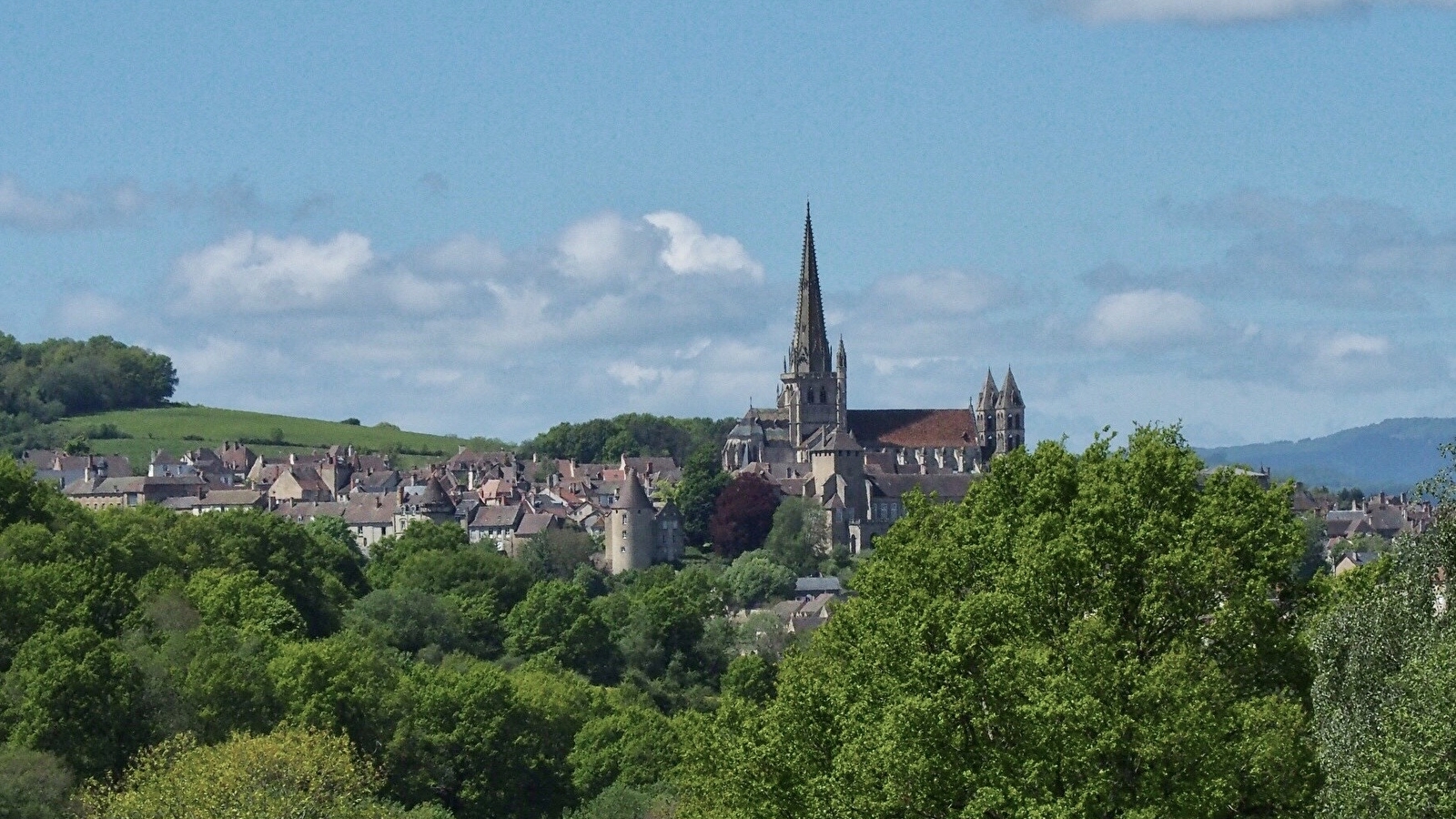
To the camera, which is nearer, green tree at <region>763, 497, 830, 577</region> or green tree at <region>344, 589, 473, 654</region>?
green tree at <region>344, 589, 473, 654</region>

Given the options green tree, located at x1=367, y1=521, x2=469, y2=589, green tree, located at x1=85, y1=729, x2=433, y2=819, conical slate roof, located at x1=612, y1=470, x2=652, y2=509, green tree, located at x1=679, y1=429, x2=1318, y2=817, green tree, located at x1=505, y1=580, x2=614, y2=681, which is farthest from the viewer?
conical slate roof, located at x1=612, y1=470, x2=652, y2=509

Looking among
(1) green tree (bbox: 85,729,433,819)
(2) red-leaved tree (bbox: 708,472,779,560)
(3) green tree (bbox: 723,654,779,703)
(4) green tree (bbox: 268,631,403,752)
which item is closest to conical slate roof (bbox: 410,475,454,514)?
(2) red-leaved tree (bbox: 708,472,779,560)

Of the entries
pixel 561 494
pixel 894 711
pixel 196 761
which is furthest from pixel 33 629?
pixel 561 494

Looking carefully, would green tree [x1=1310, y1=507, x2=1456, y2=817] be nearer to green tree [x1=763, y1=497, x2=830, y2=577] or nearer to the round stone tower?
green tree [x1=763, y1=497, x2=830, y2=577]

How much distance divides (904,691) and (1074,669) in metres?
3.01

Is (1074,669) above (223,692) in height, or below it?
above

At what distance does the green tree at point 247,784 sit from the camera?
4812 cm

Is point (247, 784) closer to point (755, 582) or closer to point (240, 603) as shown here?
point (240, 603)

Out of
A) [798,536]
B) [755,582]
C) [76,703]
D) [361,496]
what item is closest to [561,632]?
[755,582]

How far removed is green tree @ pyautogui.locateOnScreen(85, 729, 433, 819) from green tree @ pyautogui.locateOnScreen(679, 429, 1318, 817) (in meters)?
10.1

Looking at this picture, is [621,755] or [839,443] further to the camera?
[839,443]

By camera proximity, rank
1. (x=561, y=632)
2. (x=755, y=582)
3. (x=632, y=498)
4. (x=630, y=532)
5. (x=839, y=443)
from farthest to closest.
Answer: (x=839, y=443) → (x=632, y=498) → (x=630, y=532) → (x=755, y=582) → (x=561, y=632)

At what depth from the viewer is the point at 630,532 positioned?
16275 centimetres

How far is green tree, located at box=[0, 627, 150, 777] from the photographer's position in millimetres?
59188
